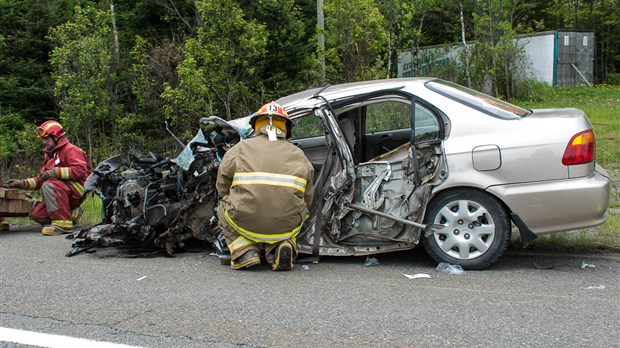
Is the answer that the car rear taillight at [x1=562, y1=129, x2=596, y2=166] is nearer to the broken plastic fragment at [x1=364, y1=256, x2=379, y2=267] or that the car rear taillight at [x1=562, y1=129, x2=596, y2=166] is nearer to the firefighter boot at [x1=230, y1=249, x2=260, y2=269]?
the broken plastic fragment at [x1=364, y1=256, x2=379, y2=267]

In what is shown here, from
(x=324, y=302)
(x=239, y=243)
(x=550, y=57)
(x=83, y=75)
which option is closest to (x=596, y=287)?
(x=324, y=302)

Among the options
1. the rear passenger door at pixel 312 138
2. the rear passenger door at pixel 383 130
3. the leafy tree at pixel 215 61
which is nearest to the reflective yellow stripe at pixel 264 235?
the rear passenger door at pixel 312 138

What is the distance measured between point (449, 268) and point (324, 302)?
137 cm

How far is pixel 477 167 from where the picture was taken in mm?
5125

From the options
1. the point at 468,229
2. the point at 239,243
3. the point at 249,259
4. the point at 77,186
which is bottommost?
the point at 249,259

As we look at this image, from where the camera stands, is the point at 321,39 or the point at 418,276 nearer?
the point at 418,276

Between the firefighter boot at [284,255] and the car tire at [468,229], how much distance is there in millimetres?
1262

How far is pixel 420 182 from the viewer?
5.35 metres

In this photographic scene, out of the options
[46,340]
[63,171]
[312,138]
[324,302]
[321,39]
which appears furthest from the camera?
[321,39]

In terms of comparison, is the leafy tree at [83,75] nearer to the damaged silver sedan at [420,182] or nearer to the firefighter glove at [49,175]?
the firefighter glove at [49,175]

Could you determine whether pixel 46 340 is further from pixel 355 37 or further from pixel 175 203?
pixel 355 37

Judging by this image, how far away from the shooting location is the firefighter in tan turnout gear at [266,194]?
17.4ft

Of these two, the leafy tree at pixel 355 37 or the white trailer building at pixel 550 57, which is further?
the white trailer building at pixel 550 57

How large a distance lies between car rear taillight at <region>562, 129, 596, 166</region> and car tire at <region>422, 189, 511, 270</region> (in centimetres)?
69
